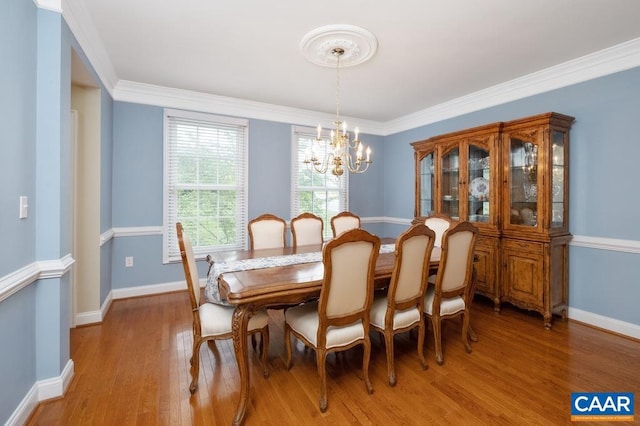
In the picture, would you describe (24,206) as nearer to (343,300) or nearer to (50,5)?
(50,5)

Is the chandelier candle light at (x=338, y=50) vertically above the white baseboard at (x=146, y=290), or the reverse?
the chandelier candle light at (x=338, y=50)

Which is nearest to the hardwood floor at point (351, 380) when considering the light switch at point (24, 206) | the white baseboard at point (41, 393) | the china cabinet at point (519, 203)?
the white baseboard at point (41, 393)

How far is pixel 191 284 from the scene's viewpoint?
191 centimetres

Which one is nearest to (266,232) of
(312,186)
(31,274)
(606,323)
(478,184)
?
(312,186)

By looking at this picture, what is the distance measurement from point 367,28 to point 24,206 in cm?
255

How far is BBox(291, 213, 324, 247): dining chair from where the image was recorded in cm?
339

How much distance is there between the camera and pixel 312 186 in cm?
484

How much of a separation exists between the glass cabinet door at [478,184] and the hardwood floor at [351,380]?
129 cm

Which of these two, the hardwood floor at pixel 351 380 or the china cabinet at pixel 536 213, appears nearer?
the hardwood floor at pixel 351 380

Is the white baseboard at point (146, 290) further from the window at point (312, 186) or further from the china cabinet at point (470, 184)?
the china cabinet at point (470, 184)

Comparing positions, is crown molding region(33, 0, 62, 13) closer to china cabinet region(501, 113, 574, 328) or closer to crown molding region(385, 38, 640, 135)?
china cabinet region(501, 113, 574, 328)

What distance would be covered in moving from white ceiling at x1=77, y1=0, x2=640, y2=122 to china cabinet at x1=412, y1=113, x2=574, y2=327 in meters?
0.66

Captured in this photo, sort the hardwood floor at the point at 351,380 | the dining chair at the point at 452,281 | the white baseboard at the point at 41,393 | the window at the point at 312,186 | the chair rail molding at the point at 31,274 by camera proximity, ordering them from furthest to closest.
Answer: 1. the window at the point at 312,186
2. the dining chair at the point at 452,281
3. the hardwood floor at the point at 351,380
4. the white baseboard at the point at 41,393
5. the chair rail molding at the point at 31,274

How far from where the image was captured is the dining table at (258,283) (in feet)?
5.60
